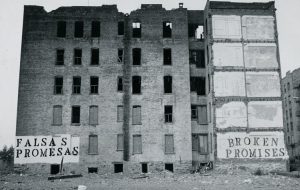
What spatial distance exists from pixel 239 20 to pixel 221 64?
4418mm

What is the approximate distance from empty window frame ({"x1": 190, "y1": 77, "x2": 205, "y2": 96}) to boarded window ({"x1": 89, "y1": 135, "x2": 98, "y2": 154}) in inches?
400

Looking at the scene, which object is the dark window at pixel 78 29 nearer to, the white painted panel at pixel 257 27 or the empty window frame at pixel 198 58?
the empty window frame at pixel 198 58

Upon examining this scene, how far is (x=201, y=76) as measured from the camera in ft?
115

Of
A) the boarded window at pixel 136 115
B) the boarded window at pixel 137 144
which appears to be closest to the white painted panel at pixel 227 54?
the boarded window at pixel 136 115

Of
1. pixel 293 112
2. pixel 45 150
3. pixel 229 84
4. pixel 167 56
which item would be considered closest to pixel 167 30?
pixel 167 56

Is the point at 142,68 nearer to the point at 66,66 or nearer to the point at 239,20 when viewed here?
the point at 66,66

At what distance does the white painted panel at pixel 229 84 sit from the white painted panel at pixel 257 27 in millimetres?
3747

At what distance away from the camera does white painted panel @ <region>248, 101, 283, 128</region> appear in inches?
1262

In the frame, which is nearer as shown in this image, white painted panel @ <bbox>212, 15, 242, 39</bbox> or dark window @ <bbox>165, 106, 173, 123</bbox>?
white painted panel @ <bbox>212, 15, 242, 39</bbox>

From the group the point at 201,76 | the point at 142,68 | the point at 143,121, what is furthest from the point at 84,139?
the point at 201,76

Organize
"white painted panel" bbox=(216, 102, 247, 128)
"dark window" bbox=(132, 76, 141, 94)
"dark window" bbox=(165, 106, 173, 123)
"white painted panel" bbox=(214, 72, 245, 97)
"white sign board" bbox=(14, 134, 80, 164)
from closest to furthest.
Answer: "white painted panel" bbox=(216, 102, 247, 128) < "white painted panel" bbox=(214, 72, 245, 97) < "white sign board" bbox=(14, 134, 80, 164) < "dark window" bbox=(165, 106, 173, 123) < "dark window" bbox=(132, 76, 141, 94)

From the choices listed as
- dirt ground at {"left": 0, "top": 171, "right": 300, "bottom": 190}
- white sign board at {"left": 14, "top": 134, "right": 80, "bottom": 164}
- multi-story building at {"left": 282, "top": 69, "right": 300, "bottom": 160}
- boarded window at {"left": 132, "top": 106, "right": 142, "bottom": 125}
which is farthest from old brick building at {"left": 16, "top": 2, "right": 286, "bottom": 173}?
multi-story building at {"left": 282, "top": 69, "right": 300, "bottom": 160}

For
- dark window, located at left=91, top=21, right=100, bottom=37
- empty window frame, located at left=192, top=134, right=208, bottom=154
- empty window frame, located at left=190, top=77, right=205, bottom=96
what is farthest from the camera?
dark window, located at left=91, top=21, right=100, bottom=37

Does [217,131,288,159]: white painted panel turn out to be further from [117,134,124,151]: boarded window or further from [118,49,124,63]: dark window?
[118,49,124,63]: dark window
